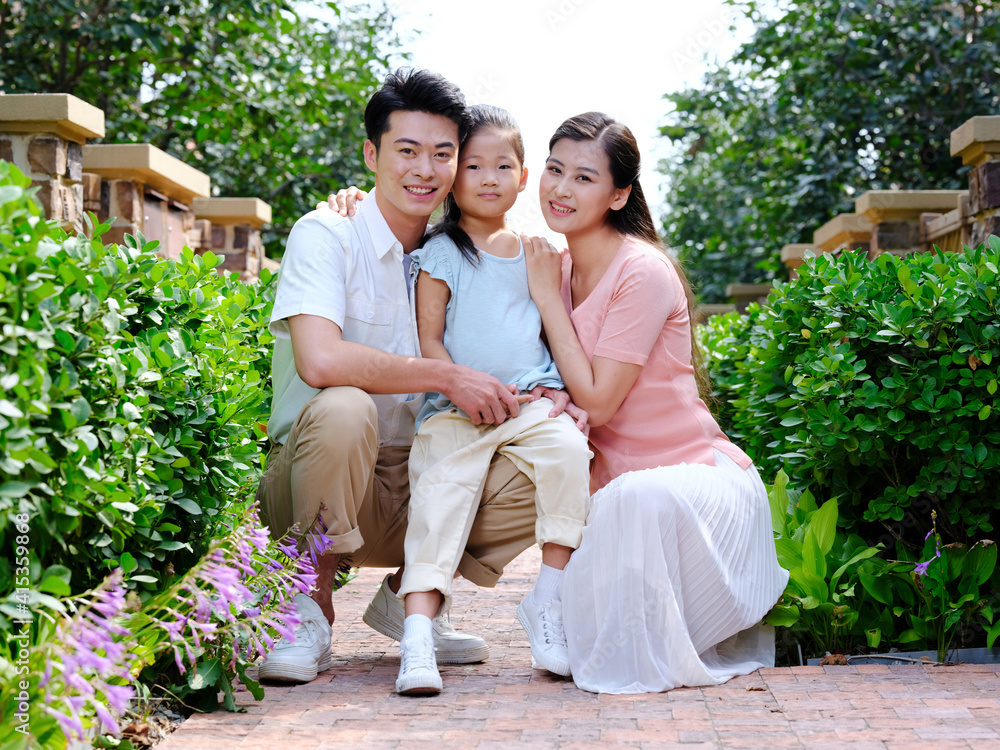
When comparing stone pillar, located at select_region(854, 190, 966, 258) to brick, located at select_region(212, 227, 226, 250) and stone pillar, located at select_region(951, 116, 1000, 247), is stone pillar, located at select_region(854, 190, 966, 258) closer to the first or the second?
stone pillar, located at select_region(951, 116, 1000, 247)

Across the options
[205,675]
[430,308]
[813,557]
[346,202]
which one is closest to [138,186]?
[346,202]

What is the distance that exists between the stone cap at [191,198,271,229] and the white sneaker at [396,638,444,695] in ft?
17.9

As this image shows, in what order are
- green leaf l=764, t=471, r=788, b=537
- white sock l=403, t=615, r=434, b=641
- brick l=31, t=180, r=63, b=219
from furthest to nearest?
brick l=31, t=180, r=63, b=219
green leaf l=764, t=471, r=788, b=537
white sock l=403, t=615, r=434, b=641

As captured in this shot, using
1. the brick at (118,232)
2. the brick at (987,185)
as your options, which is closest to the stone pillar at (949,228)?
the brick at (987,185)

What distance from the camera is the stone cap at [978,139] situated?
4781mm

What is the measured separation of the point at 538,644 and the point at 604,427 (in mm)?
725

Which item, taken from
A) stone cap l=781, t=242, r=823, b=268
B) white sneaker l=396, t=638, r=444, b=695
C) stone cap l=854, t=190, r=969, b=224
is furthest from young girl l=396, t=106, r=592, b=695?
stone cap l=781, t=242, r=823, b=268

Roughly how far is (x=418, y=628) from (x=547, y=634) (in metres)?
0.39

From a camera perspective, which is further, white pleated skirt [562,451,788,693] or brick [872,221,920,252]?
brick [872,221,920,252]

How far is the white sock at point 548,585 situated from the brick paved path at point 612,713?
23 cm

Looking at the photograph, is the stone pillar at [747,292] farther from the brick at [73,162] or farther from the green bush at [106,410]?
the green bush at [106,410]

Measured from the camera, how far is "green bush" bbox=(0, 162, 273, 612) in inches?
70.7

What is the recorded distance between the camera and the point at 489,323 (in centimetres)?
318

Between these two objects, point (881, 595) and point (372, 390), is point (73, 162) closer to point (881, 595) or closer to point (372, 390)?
point (372, 390)
